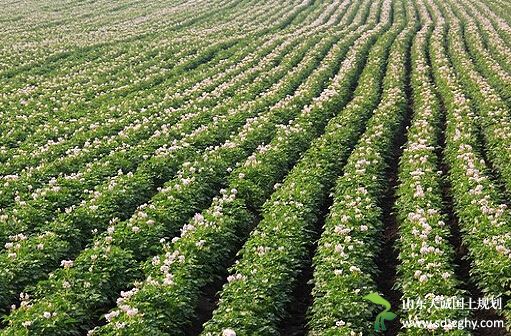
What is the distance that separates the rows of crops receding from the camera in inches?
380

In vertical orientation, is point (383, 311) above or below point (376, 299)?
below

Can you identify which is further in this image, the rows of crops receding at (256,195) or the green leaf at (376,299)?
the rows of crops receding at (256,195)

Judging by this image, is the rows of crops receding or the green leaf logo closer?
the green leaf logo

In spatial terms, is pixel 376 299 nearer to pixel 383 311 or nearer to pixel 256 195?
pixel 383 311

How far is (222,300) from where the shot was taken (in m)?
9.81

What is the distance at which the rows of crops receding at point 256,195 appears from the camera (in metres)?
9.65

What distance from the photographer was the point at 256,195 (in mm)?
14398

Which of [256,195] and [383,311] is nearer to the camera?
[383,311]

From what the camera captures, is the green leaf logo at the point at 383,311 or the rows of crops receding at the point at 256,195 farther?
the rows of crops receding at the point at 256,195

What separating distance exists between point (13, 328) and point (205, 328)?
298cm

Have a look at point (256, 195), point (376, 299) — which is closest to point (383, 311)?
point (376, 299)

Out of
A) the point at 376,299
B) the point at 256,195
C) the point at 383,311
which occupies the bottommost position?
the point at 383,311

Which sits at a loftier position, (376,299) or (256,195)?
(376,299)

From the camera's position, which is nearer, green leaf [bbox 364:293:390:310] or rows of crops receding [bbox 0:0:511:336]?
green leaf [bbox 364:293:390:310]
